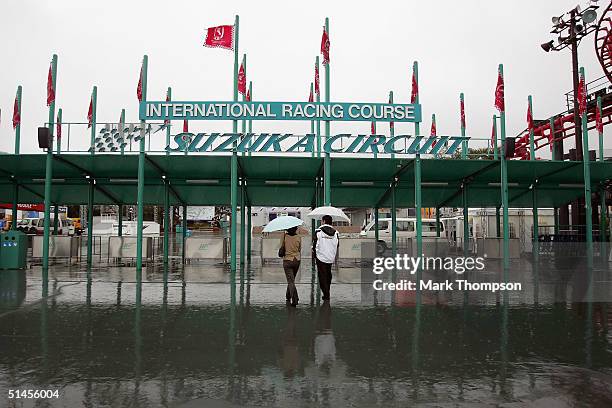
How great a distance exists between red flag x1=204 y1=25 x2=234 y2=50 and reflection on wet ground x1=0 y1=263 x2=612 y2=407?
34.9ft

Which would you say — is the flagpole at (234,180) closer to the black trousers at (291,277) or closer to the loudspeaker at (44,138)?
the black trousers at (291,277)

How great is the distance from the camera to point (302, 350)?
22.5 feet

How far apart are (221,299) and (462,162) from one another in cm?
1164

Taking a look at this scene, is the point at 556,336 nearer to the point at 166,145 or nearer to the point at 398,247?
the point at 166,145

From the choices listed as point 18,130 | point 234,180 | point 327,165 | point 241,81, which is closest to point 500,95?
point 327,165

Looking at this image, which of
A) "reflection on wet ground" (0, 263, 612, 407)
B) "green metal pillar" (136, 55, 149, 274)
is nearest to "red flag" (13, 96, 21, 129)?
"green metal pillar" (136, 55, 149, 274)

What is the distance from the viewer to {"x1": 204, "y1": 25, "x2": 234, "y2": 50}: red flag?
18.5 metres

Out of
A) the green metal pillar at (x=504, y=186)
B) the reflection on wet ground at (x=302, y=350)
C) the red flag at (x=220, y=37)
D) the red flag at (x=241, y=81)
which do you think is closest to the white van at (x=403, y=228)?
the green metal pillar at (x=504, y=186)

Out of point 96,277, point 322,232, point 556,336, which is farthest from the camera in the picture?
point 96,277

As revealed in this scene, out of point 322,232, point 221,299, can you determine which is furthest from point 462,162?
point 221,299

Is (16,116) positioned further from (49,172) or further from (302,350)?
(302,350)

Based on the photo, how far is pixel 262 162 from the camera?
19.0 m

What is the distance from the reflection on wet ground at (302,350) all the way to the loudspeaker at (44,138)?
21.8 feet

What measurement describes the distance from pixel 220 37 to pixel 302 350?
14795mm
